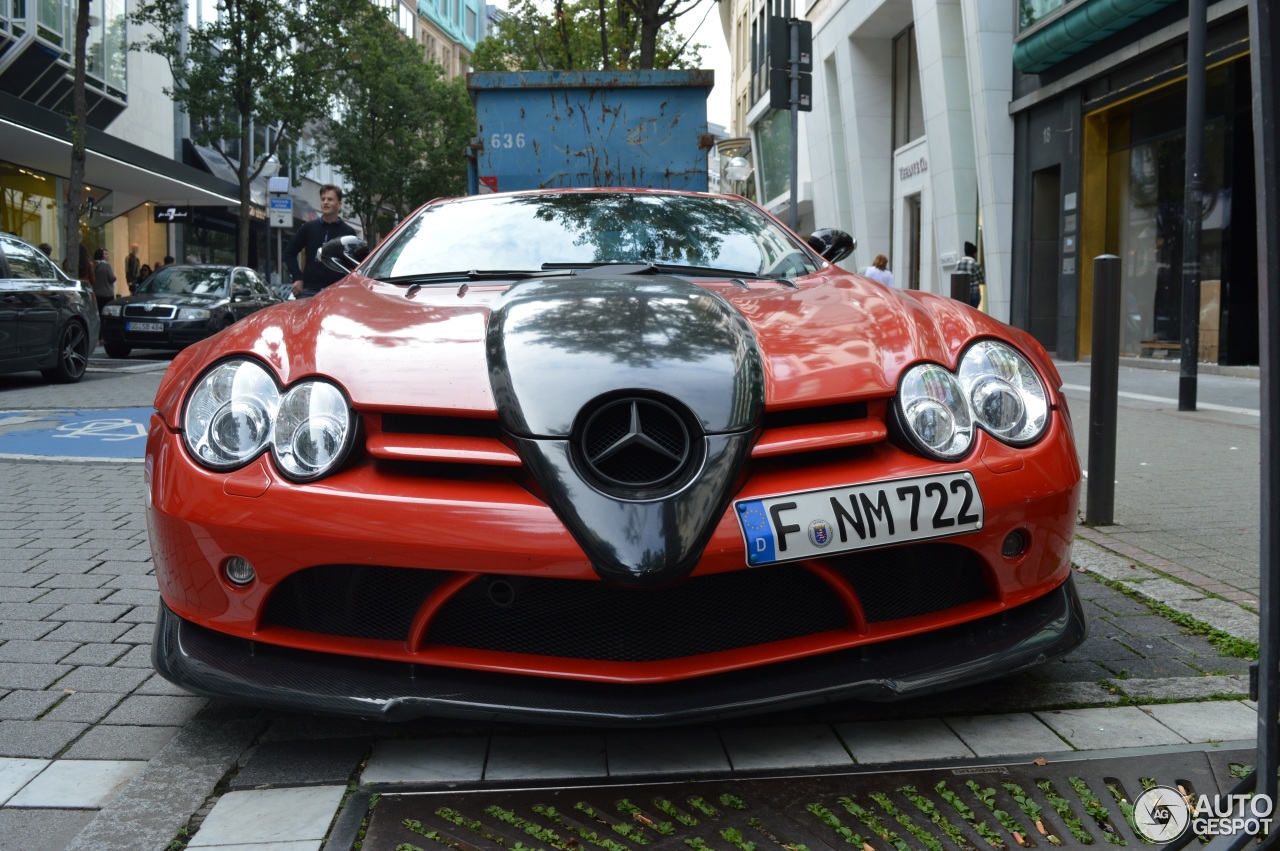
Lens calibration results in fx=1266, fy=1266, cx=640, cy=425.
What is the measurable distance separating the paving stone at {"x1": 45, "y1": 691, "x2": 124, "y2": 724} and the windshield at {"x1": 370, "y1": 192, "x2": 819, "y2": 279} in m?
1.47

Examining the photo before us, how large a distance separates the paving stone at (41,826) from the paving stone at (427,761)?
0.54 meters

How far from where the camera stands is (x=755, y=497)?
2.51m

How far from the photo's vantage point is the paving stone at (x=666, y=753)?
2.62 m

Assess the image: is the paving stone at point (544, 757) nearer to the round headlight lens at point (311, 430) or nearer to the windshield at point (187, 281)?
the round headlight lens at point (311, 430)

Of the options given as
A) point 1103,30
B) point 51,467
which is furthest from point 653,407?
point 1103,30

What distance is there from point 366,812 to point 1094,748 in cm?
151

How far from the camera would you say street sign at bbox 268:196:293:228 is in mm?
30609

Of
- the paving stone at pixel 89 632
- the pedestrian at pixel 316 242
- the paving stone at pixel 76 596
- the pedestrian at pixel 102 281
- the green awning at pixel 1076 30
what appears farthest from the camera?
the pedestrian at pixel 102 281

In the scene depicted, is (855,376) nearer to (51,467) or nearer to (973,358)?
(973,358)

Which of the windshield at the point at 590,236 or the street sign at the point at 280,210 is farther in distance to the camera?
the street sign at the point at 280,210

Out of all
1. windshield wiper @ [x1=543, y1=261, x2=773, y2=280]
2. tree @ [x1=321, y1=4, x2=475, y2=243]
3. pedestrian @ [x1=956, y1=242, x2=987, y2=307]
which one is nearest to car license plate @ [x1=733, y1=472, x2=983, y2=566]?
windshield wiper @ [x1=543, y1=261, x2=773, y2=280]

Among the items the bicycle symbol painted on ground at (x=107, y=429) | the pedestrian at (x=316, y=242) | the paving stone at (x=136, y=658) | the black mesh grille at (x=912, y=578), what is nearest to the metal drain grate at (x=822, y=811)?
the black mesh grille at (x=912, y=578)

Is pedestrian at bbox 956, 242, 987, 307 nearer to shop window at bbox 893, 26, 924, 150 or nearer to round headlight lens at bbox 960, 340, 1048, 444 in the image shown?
shop window at bbox 893, 26, 924, 150

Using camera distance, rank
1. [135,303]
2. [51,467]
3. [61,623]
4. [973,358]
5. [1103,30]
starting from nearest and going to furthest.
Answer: [973,358], [61,623], [51,467], [1103,30], [135,303]
